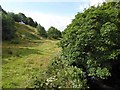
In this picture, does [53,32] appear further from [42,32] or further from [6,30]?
[6,30]

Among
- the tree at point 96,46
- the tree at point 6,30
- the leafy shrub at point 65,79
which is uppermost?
the tree at point 6,30

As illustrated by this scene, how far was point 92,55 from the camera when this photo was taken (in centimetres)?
1572

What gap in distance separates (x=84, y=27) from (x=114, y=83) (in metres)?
4.02

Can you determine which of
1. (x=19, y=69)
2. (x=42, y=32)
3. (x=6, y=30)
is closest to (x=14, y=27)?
(x=6, y=30)

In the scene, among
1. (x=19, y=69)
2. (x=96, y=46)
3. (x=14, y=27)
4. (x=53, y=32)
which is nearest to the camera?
(x=96, y=46)

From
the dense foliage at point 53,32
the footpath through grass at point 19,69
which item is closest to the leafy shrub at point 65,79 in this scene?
the footpath through grass at point 19,69

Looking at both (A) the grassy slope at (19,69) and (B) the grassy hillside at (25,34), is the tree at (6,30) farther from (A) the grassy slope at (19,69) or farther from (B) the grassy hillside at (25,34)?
(A) the grassy slope at (19,69)

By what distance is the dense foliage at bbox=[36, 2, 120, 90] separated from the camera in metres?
15.3

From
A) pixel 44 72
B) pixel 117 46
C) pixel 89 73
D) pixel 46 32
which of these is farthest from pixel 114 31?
pixel 46 32

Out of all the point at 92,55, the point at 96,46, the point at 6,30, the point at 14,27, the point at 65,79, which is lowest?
the point at 65,79

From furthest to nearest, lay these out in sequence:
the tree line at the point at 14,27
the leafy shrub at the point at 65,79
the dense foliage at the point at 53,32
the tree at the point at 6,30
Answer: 1. the dense foliage at the point at 53,32
2. the tree line at the point at 14,27
3. the tree at the point at 6,30
4. the leafy shrub at the point at 65,79

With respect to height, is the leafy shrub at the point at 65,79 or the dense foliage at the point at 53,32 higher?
the dense foliage at the point at 53,32

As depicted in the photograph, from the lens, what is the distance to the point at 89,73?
1561 cm

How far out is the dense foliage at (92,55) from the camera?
50.1ft
